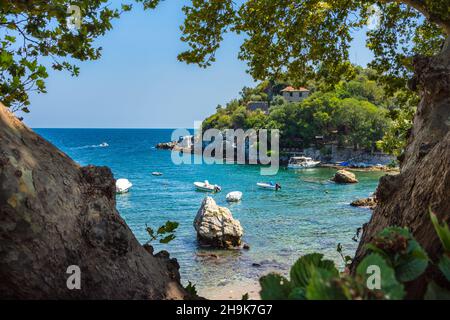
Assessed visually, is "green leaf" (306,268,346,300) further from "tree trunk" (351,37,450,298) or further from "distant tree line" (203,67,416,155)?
"distant tree line" (203,67,416,155)

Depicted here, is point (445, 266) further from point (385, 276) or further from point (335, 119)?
point (335, 119)

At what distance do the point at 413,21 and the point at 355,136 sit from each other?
62.7 m

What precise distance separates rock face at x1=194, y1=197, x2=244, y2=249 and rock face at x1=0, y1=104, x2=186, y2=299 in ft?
65.8

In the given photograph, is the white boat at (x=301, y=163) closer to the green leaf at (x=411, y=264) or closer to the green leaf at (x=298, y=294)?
the green leaf at (x=411, y=264)

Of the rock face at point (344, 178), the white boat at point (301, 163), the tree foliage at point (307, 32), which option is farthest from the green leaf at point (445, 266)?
the white boat at point (301, 163)

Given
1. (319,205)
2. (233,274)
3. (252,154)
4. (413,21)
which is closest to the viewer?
(413,21)

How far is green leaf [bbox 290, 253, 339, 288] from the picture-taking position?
187 centimetres

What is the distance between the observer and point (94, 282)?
2564 mm

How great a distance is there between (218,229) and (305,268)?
21439mm

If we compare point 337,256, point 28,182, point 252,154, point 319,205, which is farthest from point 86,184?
point 252,154

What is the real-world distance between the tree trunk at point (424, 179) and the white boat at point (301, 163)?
63.0 meters

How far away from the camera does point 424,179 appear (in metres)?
2.96

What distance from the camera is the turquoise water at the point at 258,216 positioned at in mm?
20391
